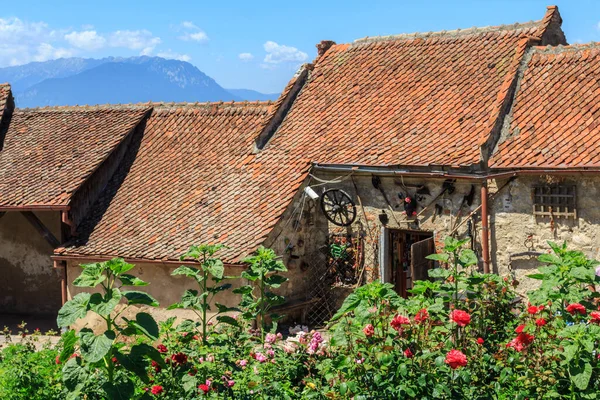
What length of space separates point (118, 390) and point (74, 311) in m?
0.75

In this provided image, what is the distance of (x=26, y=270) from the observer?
20.5 meters

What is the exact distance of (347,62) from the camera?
20.3 m

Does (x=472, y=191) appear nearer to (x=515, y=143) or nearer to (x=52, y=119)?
(x=515, y=143)

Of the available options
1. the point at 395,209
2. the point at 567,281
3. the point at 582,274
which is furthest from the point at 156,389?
the point at 395,209

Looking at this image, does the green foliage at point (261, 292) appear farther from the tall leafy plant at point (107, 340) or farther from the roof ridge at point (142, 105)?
the roof ridge at point (142, 105)

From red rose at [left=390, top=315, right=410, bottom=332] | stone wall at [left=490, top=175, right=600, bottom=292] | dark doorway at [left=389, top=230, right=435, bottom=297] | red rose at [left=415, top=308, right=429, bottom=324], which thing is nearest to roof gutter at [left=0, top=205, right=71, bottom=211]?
dark doorway at [left=389, top=230, right=435, bottom=297]

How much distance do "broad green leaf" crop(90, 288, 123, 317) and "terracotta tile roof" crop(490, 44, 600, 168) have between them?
9309 millimetres

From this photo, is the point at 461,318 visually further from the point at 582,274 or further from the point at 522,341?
the point at 582,274

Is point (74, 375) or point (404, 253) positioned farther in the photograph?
point (404, 253)

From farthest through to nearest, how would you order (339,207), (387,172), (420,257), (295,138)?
1. (295,138)
2. (339,207)
3. (387,172)
4. (420,257)

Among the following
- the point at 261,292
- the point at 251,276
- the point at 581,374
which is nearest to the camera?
the point at 581,374

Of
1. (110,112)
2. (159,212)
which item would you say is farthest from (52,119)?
(159,212)

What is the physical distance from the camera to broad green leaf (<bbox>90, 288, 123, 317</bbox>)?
23.9 feet

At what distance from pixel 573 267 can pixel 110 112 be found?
1563 centimetres
